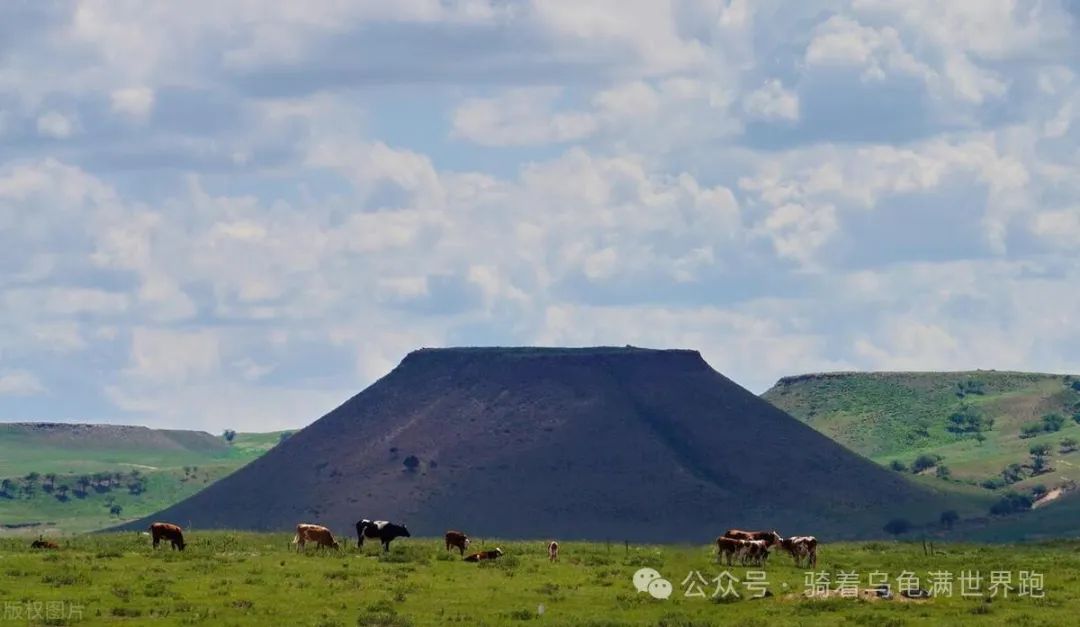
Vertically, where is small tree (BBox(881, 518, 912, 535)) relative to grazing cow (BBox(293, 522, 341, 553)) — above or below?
above

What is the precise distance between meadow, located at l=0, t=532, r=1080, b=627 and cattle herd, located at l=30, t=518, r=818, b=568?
2.36ft

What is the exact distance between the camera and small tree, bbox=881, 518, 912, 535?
606 ft

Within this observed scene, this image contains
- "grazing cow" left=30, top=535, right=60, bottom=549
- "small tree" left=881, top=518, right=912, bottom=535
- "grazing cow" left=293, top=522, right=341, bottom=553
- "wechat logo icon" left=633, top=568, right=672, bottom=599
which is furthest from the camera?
"small tree" left=881, top=518, right=912, bottom=535

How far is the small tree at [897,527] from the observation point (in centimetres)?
18475

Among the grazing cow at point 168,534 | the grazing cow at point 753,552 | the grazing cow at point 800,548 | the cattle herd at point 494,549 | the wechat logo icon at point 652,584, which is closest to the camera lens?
the wechat logo icon at point 652,584

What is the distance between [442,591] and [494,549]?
1267 centimetres

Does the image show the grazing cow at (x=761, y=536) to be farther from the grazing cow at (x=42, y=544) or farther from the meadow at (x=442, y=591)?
the grazing cow at (x=42, y=544)

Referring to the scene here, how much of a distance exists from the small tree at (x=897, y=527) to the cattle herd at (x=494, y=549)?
10379 cm

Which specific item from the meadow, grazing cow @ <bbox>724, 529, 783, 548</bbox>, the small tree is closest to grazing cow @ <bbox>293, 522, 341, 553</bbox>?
the meadow

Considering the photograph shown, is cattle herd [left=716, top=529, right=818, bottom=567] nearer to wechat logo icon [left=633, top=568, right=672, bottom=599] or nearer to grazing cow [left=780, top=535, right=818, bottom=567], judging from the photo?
grazing cow [left=780, top=535, right=818, bottom=567]

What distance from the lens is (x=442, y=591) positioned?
69.3 m

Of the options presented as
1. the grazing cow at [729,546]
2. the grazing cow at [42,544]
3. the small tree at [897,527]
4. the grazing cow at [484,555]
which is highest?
the small tree at [897,527]

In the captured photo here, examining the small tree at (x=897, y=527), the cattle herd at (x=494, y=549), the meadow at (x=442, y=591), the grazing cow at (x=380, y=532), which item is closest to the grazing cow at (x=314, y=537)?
the cattle herd at (x=494, y=549)

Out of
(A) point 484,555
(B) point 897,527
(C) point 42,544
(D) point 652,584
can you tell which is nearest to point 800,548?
(D) point 652,584
